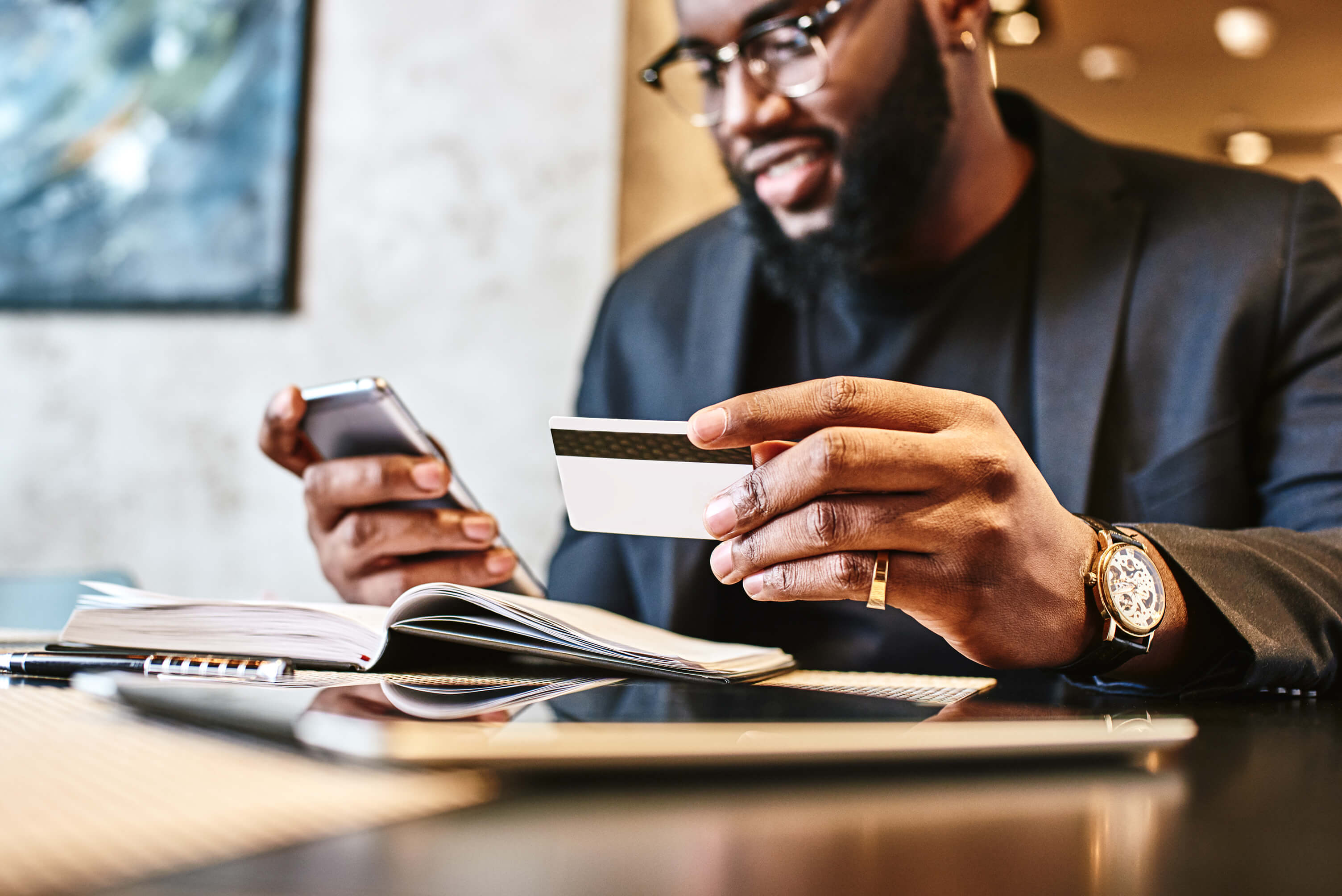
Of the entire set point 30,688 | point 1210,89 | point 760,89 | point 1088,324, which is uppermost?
point 1210,89

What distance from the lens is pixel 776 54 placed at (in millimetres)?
1205

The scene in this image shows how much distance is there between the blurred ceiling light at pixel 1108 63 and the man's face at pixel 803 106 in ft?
9.99

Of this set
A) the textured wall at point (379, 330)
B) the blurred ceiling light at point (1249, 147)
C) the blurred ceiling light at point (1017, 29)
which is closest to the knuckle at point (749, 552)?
the textured wall at point (379, 330)

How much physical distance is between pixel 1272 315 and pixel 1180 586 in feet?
1.89

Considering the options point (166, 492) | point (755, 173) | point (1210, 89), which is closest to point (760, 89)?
point (755, 173)

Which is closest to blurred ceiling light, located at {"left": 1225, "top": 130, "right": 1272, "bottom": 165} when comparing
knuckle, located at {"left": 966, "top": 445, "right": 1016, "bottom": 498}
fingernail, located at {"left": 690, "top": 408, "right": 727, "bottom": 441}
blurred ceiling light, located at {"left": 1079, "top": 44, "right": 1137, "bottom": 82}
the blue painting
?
blurred ceiling light, located at {"left": 1079, "top": 44, "right": 1137, "bottom": 82}

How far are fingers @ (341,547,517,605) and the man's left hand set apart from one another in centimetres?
42

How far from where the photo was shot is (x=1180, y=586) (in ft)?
Result: 2.14

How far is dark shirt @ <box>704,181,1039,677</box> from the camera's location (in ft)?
3.58

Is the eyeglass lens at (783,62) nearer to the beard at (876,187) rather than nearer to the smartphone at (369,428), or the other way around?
the beard at (876,187)

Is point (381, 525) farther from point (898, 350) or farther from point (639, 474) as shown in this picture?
point (898, 350)

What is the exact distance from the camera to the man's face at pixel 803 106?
1210mm

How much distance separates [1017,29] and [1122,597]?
11.3 feet

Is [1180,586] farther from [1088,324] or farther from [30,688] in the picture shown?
[30,688]
